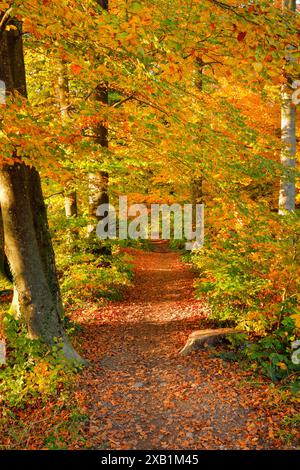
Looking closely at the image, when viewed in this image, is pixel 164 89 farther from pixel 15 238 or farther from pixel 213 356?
pixel 213 356

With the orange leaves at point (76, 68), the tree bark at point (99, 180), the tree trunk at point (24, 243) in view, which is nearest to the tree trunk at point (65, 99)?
the tree bark at point (99, 180)

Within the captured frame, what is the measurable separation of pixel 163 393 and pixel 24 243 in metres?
3.71

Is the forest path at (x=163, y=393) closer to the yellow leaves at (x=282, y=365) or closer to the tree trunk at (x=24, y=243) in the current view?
the yellow leaves at (x=282, y=365)

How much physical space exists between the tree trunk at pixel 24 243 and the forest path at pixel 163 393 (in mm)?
1143

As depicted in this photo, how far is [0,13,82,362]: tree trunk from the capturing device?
6.72m

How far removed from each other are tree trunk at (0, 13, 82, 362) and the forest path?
1.14 meters

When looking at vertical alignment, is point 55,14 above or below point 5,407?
above

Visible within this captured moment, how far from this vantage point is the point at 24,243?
22.6 feet

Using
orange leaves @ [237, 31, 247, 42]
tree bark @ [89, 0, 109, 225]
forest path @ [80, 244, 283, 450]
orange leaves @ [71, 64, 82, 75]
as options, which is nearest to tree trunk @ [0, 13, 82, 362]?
forest path @ [80, 244, 283, 450]

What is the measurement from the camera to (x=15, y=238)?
6.84 meters

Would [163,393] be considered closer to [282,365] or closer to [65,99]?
[282,365]

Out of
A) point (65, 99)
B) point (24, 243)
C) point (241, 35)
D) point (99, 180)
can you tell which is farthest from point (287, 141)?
point (24, 243)
